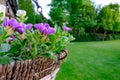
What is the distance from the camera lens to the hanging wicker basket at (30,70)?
498 millimetres

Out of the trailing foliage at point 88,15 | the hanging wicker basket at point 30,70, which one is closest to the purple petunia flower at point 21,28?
the hanging wicker basket at point 30,70

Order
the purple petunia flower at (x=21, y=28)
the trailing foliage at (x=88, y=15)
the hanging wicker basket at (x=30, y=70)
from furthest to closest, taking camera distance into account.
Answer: the trailing foliage at (x=88, y=15) → the purple petunia flower at (x=21, y=28) → the hanging wicker basket at (x=30, y=70)

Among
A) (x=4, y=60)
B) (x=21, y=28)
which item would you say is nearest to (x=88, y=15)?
(x=21, y=28)

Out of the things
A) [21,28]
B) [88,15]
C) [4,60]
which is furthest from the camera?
[88,15]

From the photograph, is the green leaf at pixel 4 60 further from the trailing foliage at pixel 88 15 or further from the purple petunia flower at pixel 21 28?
the trailing foliage at pixel 88 15

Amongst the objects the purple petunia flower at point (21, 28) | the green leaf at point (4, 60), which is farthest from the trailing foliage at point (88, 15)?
the green leaf at point (4, 60)

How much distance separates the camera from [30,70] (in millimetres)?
551

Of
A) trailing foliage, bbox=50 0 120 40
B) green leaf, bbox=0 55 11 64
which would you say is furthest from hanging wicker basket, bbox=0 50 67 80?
trailing foliage, bbox=50 0 120 40

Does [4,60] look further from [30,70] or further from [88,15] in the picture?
[88,15]

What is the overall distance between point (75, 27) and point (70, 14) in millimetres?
2014

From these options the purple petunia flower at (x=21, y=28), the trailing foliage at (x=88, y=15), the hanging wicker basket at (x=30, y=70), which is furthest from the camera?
the trailing foliage at (x=88, y=15)

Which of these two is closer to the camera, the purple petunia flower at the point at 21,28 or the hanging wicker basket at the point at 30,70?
the hanging wicker basket at the point at 30,70

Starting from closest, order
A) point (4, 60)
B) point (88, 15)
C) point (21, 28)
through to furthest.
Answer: point (4, 60)
point (21, 28)
point (88, 15)

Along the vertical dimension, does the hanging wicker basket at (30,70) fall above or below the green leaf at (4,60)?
below
